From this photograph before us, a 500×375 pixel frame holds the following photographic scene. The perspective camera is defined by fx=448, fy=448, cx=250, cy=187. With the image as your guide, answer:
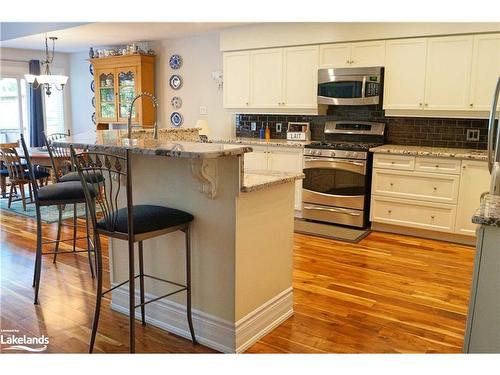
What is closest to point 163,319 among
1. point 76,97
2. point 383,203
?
point 383,203

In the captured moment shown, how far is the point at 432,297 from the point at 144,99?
5.32 meters

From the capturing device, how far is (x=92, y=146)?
7.84ft

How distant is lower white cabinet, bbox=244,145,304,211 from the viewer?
5258 millimetres

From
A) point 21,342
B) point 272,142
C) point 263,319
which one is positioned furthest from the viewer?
point 272,142

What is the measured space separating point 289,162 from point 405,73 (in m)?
1.60

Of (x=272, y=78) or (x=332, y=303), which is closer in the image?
(x=332, y=303)

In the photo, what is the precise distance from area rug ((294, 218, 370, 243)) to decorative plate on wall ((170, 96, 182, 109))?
9.72 feet

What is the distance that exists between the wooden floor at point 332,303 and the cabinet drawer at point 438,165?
2.44 feet

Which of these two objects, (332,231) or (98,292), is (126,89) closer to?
(332,231)

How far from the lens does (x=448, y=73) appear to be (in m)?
4.44

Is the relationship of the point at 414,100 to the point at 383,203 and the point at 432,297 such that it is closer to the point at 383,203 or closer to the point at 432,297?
the point at 383,203

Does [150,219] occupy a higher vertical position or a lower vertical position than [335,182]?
higher

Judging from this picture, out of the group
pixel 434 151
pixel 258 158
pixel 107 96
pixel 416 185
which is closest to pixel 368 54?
pixel 434 151

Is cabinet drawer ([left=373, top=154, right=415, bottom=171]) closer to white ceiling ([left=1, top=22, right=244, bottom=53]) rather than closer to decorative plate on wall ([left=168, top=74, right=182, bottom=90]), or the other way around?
white ceiling ([left=1, top=22, right=244, bottom=53])
